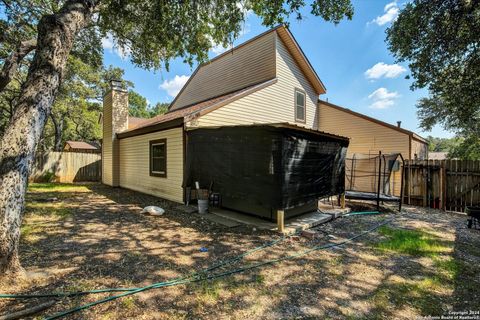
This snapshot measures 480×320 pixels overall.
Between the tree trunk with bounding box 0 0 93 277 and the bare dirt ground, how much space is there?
1.97 feet

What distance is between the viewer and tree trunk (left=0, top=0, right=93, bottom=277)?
2631 millimetres

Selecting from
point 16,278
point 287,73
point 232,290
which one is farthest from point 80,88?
point 232,290

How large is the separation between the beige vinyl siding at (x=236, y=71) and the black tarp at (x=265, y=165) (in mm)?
5050

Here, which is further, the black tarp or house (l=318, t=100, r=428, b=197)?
house (l=318, t=100, r=428, b=197)

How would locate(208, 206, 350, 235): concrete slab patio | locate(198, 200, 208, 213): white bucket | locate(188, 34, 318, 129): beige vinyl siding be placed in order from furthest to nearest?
locate(188, 34, 318, 129): beige vinyl siding → locate(198, 200, 208, 213): white bucket → locate(208, 206, 350, 235): concrete slab patio

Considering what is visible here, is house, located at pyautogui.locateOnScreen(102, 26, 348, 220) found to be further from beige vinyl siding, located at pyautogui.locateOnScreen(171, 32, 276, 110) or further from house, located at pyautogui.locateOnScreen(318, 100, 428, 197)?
house, located at pyautogui.locateOnScreen(318, 100, 428, 197)

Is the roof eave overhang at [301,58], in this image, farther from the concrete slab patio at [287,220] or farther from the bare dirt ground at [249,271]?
the bare dirt ground at [249,271]

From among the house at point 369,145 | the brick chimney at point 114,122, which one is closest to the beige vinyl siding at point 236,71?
the brick chimney at point 114,122

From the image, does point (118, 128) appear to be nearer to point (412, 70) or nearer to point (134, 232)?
point (134, 232)

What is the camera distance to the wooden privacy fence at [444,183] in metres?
7.57

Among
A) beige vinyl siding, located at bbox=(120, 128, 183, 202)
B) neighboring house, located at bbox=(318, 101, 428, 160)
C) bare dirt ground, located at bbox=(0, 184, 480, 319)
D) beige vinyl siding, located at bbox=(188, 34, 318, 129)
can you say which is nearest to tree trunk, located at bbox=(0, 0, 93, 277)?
bare dirt ground, located at bbox=(0, 184, 480, 319)

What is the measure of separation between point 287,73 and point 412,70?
15.7 feet

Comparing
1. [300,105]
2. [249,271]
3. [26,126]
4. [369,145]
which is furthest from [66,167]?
[369,145]

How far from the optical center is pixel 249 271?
3307mm
